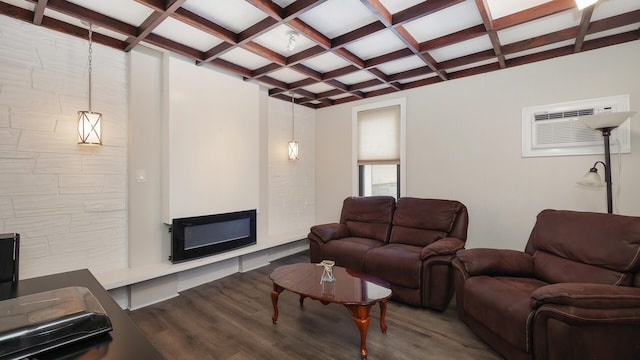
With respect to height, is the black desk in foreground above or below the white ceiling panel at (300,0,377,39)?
below

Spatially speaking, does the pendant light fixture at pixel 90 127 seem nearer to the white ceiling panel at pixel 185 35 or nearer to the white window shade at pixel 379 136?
the white ceiling panel at pixel 185 35

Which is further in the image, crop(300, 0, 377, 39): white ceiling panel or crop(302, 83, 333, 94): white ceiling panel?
crop(302, 83, 333, 94): white ceiling panel

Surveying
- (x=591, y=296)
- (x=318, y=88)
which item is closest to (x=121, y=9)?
(x=318, y=88)

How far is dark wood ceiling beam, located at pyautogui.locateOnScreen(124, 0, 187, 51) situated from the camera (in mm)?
2076

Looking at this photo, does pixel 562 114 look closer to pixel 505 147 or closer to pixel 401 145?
pixel 505 147

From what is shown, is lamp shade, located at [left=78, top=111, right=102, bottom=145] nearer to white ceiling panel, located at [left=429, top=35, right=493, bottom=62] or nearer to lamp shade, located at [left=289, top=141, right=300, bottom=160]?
lamp shade, located at [left=289, top=141, right=300, bottom=160]

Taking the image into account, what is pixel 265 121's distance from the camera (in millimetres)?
4316

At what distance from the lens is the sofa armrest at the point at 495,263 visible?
2.37m

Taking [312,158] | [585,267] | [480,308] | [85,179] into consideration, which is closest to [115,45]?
[85,179]

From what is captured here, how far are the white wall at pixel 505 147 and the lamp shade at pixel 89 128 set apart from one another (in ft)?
11.6

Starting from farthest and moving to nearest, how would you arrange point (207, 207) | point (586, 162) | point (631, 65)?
1. point (207, 207)
2. point (586, 162)
3. point (631, 65)

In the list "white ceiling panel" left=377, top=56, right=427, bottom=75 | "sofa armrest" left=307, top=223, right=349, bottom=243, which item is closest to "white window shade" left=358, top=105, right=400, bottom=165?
"white ceiling panel" left=377, top=56, right=427, bottom=75

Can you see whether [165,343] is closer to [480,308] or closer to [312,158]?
[480,308]

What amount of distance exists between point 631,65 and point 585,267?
202 cm
